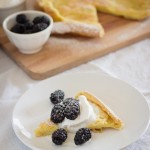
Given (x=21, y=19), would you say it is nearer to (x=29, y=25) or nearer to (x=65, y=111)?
(x=29, y=25)

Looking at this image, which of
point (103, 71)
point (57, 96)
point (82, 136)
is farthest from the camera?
point (103, 71)

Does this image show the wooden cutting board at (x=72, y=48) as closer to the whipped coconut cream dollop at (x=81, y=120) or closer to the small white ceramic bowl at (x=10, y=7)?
the small white ceramic bowl at (x=10, y=7)

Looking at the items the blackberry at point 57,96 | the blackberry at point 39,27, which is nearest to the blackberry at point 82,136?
the blackberry at point 57,96

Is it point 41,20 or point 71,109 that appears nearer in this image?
point 71,109

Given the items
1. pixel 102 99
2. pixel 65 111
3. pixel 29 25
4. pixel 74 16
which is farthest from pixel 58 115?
pixel 74 16

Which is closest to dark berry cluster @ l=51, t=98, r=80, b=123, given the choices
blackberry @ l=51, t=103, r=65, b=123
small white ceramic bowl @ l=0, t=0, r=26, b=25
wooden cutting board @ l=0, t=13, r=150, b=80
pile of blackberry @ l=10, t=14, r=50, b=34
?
blackberry @ l=51, t=103, r=65, b=123

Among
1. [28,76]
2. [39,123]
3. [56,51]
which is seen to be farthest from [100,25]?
[39,123]

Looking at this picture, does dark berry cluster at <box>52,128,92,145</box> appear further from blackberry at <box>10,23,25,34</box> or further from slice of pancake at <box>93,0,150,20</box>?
slice of pancake at <box>93,0,150,20</box>
